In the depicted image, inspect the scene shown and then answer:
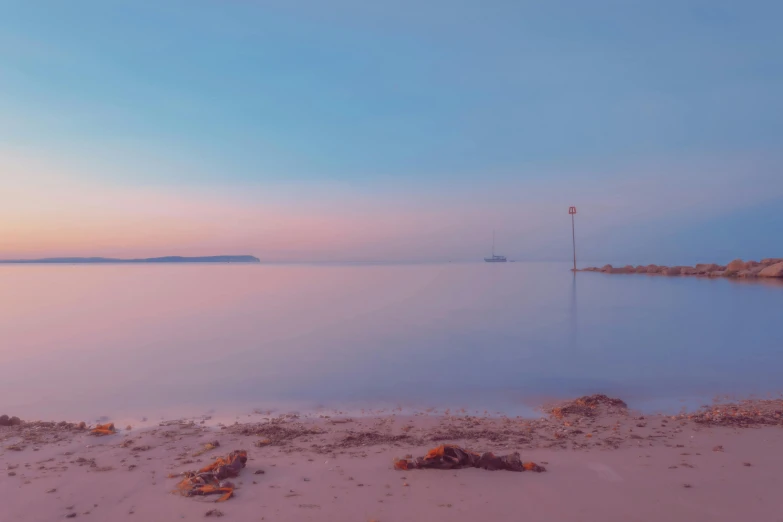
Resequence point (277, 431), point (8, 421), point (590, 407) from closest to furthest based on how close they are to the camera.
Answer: point (277, 431)
point (8, 421)
point (590, 407)

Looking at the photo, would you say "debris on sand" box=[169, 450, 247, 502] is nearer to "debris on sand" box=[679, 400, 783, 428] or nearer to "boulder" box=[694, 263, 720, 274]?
"debris on sand" box=[679, 400, 783, 428]

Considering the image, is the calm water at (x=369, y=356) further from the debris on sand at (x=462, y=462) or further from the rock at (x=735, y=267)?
the rock at (x=735, y=267)

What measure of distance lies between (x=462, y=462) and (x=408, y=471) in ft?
1.78

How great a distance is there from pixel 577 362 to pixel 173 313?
17217 mm

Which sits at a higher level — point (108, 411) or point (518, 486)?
point (518, 486)

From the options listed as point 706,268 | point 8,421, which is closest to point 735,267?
point 706,268

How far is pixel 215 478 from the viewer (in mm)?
4402

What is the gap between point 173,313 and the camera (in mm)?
21422

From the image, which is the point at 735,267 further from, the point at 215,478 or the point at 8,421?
the point at 8,421

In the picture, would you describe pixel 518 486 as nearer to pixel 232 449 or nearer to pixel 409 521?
pixel 409 521

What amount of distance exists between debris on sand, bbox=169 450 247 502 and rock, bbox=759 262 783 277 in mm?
47990

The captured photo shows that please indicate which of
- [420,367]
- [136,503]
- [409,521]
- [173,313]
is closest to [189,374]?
[420,367]

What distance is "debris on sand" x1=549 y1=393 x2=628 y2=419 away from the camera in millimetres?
7039

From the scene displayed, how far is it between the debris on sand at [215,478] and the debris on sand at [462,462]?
1.57 metres
